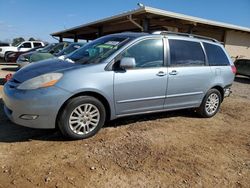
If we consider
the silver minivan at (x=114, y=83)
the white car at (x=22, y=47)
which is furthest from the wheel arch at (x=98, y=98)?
the white car at (x=22, y=47)

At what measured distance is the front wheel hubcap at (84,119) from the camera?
4.18 meters

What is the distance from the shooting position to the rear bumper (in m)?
3.86

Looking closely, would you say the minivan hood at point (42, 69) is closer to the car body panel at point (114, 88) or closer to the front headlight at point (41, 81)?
the car body panel at point (114, 88)

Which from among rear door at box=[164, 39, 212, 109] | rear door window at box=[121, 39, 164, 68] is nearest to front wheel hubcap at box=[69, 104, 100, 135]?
rear door window at box=[121, 39, 164, 68]

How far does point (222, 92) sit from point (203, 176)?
127 inches

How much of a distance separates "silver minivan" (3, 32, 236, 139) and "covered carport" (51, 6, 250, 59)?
717 centimetres

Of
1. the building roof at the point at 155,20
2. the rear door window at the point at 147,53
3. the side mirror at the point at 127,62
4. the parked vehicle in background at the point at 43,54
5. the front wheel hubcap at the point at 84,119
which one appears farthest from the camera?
the building roof at the point at 155,20

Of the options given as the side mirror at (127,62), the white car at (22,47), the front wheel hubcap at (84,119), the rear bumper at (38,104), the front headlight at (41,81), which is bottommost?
the white car at (22,47)

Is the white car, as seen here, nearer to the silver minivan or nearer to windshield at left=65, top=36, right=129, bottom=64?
windshield at left=65, top=36, right=129, bottom=64

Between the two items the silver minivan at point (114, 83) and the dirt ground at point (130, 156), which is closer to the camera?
the dirt ground at point (130, 156)

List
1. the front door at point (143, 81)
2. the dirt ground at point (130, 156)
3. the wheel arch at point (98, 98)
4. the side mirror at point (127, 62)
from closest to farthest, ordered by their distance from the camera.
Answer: the dirt ground at point (130, 156), the wheel arch at point (98, 98), the side mirror at point (127, 62), the front door at point (143, 81)

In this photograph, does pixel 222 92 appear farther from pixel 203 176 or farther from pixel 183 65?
pixel 203 176

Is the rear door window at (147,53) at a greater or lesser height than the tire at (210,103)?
greater

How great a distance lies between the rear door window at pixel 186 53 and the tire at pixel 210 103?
0.73 metres
